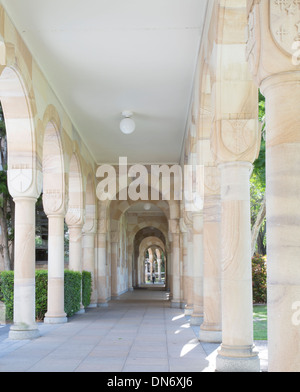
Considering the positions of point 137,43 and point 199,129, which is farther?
point 199,129

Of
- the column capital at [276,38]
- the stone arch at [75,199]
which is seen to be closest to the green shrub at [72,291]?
the stone arch at [75,199]

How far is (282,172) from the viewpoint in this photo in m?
3.31

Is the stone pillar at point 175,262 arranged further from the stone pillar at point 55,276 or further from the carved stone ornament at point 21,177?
the carved stone ornament at point 21,177

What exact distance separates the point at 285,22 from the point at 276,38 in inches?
4.9

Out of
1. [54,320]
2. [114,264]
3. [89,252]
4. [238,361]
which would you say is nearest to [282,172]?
[238,361]

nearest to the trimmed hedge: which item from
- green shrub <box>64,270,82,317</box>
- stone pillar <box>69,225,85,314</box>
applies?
green shrub <box>64,270,82,317</box>

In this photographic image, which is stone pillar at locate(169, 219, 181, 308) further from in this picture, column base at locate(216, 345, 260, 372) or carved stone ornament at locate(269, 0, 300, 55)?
carved stone ornament at locate(269, 0, 300, 55)

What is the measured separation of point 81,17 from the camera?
23.1 feet

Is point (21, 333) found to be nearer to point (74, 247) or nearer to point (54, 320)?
point (54, 320)

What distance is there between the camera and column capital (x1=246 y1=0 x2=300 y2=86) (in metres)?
3.40

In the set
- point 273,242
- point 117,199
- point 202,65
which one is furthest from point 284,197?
point 117,199
